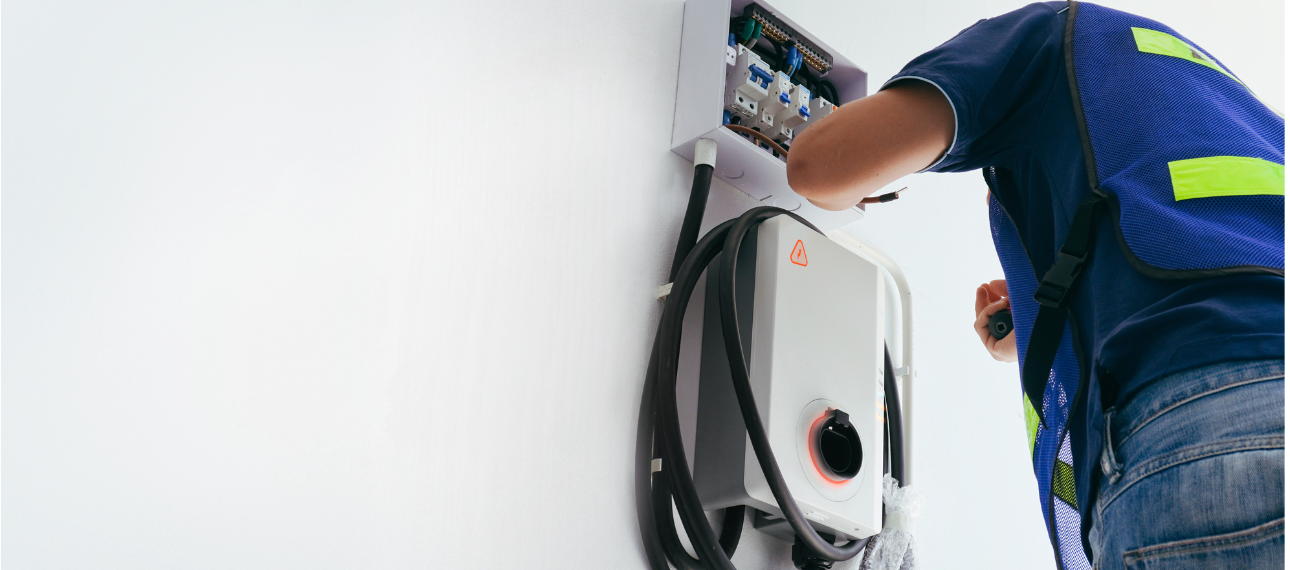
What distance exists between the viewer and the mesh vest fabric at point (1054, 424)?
2.65 ft

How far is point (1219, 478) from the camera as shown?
0.55 m

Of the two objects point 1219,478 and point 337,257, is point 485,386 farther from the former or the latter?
point 1219,478

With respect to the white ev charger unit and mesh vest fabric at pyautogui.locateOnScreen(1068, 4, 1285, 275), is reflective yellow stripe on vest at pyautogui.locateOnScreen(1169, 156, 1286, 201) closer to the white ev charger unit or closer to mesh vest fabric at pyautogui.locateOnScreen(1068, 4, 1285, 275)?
mesh vest fabric at pyautogui.locateOnScreen(1068, 4, 1285, 275)

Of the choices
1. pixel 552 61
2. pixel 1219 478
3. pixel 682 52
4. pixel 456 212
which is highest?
pixel 682 52

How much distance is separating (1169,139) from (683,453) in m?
0.74

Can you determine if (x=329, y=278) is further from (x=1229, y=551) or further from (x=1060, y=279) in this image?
(x=1229, y=551)

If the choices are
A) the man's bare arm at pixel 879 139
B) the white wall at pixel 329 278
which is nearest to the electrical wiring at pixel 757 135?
the white wall at pixel 329 278

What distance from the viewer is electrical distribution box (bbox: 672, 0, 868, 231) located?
1511 mm

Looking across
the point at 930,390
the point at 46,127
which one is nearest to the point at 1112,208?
the point at 46,127

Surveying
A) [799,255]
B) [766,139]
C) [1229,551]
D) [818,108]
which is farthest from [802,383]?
[1229,551]

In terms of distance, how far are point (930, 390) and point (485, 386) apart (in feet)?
3.78

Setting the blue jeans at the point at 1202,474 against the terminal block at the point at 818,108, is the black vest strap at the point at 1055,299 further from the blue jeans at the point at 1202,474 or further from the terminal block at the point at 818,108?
the terminal block at the point at 818,108

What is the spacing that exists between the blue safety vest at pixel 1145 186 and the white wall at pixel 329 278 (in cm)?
63

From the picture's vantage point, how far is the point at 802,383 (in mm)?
1358
